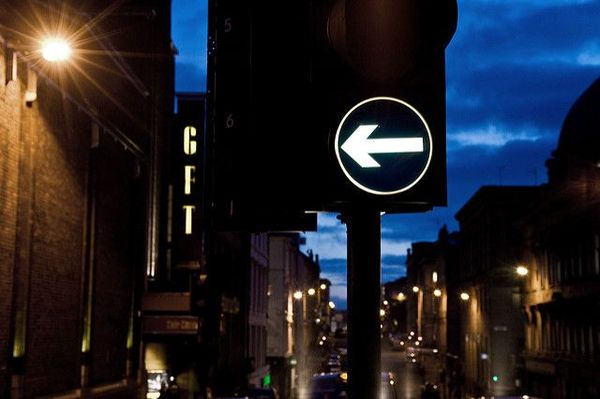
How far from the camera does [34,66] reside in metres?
16.0

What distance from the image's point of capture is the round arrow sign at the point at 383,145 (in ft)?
9.66

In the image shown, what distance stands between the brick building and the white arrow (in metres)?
12.7

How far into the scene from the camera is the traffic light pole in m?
2.94

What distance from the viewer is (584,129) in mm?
44344

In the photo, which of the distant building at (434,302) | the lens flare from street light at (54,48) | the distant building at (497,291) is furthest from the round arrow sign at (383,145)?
the distant building at (434,302)

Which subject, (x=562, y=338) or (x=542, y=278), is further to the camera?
(x=542, y=278)

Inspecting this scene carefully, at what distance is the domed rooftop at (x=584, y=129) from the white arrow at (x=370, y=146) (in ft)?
136

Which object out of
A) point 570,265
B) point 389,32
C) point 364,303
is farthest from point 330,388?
point 570,265

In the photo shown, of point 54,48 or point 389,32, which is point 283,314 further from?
point 389,32

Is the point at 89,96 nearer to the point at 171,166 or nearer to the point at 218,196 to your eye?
the point at 171,166

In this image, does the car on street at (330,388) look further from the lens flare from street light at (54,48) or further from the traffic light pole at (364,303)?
the traffic light pole at (364,303)

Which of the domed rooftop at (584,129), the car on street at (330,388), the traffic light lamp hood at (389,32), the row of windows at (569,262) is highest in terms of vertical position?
the domed rooftop at (584,129)

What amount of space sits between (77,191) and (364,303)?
17320 mm

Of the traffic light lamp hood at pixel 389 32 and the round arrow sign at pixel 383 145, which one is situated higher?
the traffic light lamp hood at pixel 389 32
